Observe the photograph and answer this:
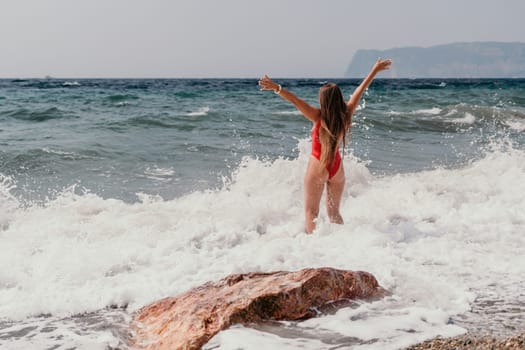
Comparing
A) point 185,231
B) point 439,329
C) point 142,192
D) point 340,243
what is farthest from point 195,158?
point 439,329

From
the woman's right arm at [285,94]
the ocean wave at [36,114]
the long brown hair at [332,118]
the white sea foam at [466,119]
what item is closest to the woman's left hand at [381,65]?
the long brown hair at [332,118]

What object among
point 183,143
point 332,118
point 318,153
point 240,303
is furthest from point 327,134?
point 183,143

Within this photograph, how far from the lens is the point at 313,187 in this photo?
5758 mm

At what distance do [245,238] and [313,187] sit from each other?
88cm

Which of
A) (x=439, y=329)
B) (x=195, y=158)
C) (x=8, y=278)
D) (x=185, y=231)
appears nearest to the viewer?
(x=439, y=329)

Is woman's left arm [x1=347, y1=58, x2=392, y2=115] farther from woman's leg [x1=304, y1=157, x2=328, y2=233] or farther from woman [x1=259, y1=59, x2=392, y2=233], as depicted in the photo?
woman's leg [x1=304, y1=157, x2=328, y2=233]

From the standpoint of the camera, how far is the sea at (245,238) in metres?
3.70

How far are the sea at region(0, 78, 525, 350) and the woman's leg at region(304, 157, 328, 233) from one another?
114 mm

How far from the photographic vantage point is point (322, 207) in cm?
725

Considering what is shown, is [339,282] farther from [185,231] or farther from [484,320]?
[185,231]

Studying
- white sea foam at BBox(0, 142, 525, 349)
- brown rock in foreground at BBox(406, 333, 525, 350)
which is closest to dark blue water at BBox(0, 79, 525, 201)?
white sea foam at BBox(0, 142, 525, 349)

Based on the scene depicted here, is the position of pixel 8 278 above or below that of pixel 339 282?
below

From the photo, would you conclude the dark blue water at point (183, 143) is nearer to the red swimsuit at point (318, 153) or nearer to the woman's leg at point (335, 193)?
the woman's leg at point (335, 193)

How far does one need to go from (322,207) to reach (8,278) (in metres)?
3.82
